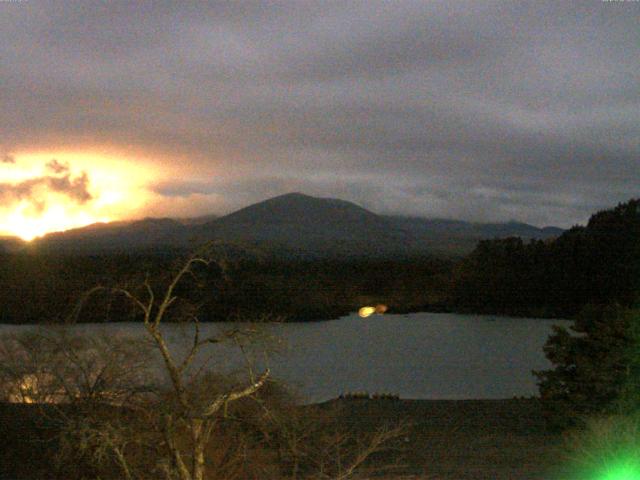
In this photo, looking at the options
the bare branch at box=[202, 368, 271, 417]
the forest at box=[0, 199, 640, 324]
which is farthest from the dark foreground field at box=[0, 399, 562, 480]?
the forest at box=[0, 199, 640, 324]

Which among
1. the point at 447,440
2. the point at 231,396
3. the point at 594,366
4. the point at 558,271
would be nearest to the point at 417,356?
the point at 558,271

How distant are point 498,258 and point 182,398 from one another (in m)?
44.8

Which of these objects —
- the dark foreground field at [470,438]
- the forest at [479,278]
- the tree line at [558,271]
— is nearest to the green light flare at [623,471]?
the dark foreground field at [470,438]

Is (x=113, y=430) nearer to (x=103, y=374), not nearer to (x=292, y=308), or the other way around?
(x=103, y=374)

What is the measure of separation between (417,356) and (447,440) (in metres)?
Result: 17.4

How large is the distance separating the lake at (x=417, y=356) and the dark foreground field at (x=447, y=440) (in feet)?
10.6

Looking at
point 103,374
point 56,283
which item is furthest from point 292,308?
point 103,374

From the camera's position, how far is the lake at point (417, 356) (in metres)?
26.1

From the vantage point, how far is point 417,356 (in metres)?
33.3

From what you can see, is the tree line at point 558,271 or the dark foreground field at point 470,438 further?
the tree line at point 558,271

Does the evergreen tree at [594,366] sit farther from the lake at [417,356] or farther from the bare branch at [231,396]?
the bare branch at [231,396]

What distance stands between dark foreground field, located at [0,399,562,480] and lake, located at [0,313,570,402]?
3240 mm

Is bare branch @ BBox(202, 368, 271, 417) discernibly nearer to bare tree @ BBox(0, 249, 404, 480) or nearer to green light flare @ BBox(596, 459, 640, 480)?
bare tree @ BBox(0, 249, 404, 480)

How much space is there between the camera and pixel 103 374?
33.8 ft
